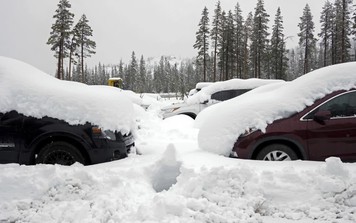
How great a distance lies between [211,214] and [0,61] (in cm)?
498

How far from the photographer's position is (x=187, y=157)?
207 inches

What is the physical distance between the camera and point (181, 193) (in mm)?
3881

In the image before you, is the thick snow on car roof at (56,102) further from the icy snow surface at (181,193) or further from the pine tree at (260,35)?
the pine tree at (260,35)

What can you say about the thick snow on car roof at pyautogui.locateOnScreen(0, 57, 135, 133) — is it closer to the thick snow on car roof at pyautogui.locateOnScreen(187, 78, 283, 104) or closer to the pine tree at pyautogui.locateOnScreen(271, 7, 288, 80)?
the thick snow on car roof at pyautogui.locateOnScreen(187, 78, 283, 104)

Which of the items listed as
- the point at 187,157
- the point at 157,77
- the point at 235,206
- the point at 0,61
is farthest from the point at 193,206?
the point at 157,77

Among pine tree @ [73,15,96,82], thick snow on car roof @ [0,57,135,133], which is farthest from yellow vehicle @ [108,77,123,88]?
thick snow on car roof @ [0,57,135,133]

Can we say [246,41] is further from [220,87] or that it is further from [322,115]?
[322,115]

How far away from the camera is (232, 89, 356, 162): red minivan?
4992 millimetres

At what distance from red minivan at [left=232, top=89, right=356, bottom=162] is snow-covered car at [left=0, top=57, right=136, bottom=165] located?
246 centimetres

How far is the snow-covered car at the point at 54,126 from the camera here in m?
4.86

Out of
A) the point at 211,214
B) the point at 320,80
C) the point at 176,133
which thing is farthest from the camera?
the point at 176,133

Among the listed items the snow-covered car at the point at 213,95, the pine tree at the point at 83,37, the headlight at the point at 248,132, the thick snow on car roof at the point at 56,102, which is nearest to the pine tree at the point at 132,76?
the pine tree at the point at 83,37

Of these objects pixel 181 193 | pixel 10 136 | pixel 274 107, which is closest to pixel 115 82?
pixel 10 136

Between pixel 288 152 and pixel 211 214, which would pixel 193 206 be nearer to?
pixel 211 214
